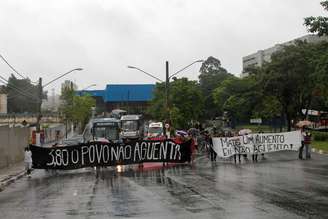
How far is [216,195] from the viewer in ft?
56.1

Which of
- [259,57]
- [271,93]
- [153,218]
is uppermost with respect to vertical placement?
[259,57]

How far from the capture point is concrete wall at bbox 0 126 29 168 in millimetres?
35000

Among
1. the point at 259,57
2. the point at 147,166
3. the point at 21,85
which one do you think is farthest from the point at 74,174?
the point at 259,57

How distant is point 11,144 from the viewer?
3841 centimetres

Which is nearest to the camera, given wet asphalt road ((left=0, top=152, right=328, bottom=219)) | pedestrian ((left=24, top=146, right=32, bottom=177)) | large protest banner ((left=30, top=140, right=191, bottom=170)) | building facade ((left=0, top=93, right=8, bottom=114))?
wet asphalt road ((left=0, top=152, right=328, bottom=219))

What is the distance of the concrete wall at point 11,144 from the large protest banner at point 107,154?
16.0 feet

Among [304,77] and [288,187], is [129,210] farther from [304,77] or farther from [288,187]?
[304,77]

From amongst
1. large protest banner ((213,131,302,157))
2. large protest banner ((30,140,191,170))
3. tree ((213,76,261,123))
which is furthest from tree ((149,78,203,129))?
large protest banner ((30,140,191,170))

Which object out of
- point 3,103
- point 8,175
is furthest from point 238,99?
point 8,175

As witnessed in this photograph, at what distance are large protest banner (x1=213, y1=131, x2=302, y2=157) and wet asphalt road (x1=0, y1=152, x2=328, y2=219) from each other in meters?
8.36

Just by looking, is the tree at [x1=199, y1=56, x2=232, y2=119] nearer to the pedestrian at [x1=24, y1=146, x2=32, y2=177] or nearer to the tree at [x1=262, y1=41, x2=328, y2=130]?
the tree at [x1=262, y1=41, x2=328, y2=130]

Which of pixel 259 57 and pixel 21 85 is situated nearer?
pixel 21 85

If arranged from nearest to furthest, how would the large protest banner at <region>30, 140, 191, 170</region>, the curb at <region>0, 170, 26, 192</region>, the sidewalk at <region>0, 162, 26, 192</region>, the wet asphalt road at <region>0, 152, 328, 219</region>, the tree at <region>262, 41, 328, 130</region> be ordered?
the wet asphalt road at <region>0, 152, 328, 219</region>
the curb at <region>0, 170, 26, 192</region>
the sidewalk at <region>0, 162, 26, 192</region>
the large protest banner at <region>30, 140, 191, 170</region>
the tree at <region>262, 41, 328, 130</region>

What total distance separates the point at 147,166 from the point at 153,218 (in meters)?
20.2
